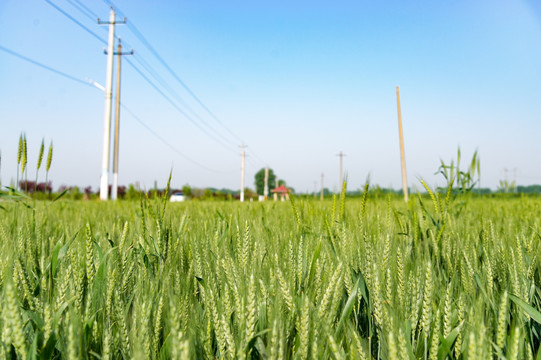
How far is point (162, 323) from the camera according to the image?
639 mm

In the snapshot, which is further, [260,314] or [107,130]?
[107,130]

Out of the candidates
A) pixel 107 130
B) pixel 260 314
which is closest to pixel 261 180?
pixel 107 130

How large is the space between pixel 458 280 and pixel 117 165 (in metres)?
18.6

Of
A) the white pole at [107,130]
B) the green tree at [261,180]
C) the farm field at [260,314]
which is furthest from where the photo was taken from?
the green tree at [261,180]

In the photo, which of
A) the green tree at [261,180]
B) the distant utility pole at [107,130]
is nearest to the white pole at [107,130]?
the distant utility pole at [107,130]

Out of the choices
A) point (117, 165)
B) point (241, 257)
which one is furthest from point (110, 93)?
point (241, 257)

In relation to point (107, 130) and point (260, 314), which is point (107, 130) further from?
point (260, 314)

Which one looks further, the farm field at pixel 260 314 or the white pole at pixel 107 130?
the white pole at pixel 107 130

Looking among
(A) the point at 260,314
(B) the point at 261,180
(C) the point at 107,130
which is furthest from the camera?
(B) the point at 261,180

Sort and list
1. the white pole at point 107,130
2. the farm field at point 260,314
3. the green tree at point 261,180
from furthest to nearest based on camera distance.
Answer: the green tree at point 261,180
the white pole at point 107,130
the farm field at point 260,314

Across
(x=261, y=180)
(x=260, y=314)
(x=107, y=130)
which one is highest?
(x=261, y=180)

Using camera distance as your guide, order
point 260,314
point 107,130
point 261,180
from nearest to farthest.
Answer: point 260,314 < point 107,130 < point 261,180

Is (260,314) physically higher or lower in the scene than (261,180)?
lower

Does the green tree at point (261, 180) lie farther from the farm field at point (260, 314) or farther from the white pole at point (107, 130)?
the farm field at point (260, 314)
